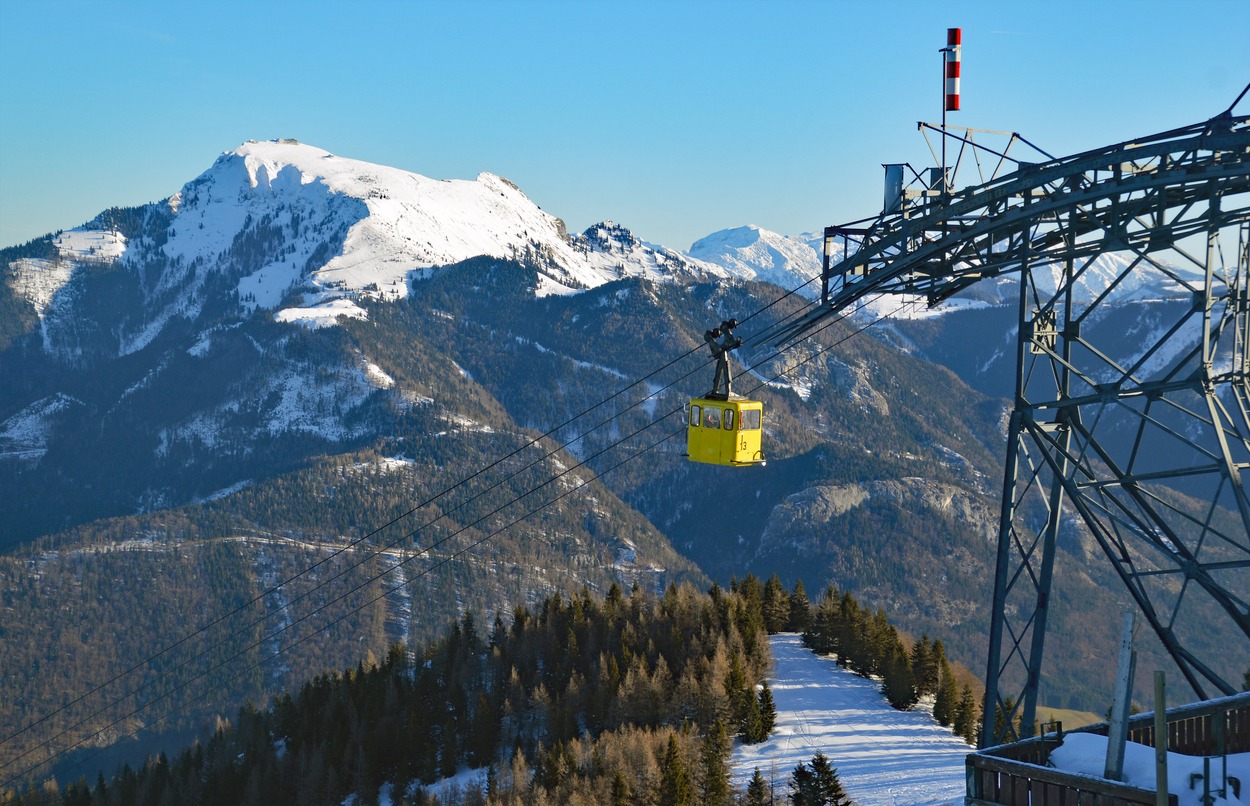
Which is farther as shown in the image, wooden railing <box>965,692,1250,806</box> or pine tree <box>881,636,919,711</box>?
pine tree <box>881,636,919,711</box>

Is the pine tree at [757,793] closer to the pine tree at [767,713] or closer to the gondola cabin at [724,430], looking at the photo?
the pine tree at [767,713]

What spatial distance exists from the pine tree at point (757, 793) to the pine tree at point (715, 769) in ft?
6.68

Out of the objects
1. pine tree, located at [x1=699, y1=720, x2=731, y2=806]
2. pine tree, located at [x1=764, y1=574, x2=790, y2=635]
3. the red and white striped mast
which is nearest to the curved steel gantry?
the red and white striped mast

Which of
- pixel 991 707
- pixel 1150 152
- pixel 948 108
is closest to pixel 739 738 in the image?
pixel 991 707

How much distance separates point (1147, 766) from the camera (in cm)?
2356

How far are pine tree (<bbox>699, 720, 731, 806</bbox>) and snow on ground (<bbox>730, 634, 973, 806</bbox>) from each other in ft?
3.02

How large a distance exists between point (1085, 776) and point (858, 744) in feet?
155

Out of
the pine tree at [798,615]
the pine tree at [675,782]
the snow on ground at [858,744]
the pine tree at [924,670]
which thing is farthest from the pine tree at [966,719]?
the pine tree at [798,615]

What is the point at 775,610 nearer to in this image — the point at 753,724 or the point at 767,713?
the point at 767,713

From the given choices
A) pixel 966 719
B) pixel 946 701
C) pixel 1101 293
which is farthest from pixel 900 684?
pixel 1101 293

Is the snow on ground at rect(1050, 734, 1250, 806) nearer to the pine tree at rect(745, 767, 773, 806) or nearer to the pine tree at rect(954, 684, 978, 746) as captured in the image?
the pine tree at rect(745, 767, 773, 806)

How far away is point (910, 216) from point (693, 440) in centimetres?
985

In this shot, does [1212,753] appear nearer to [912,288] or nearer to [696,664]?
[912,288]

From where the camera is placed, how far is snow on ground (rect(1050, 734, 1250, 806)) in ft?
74.2
